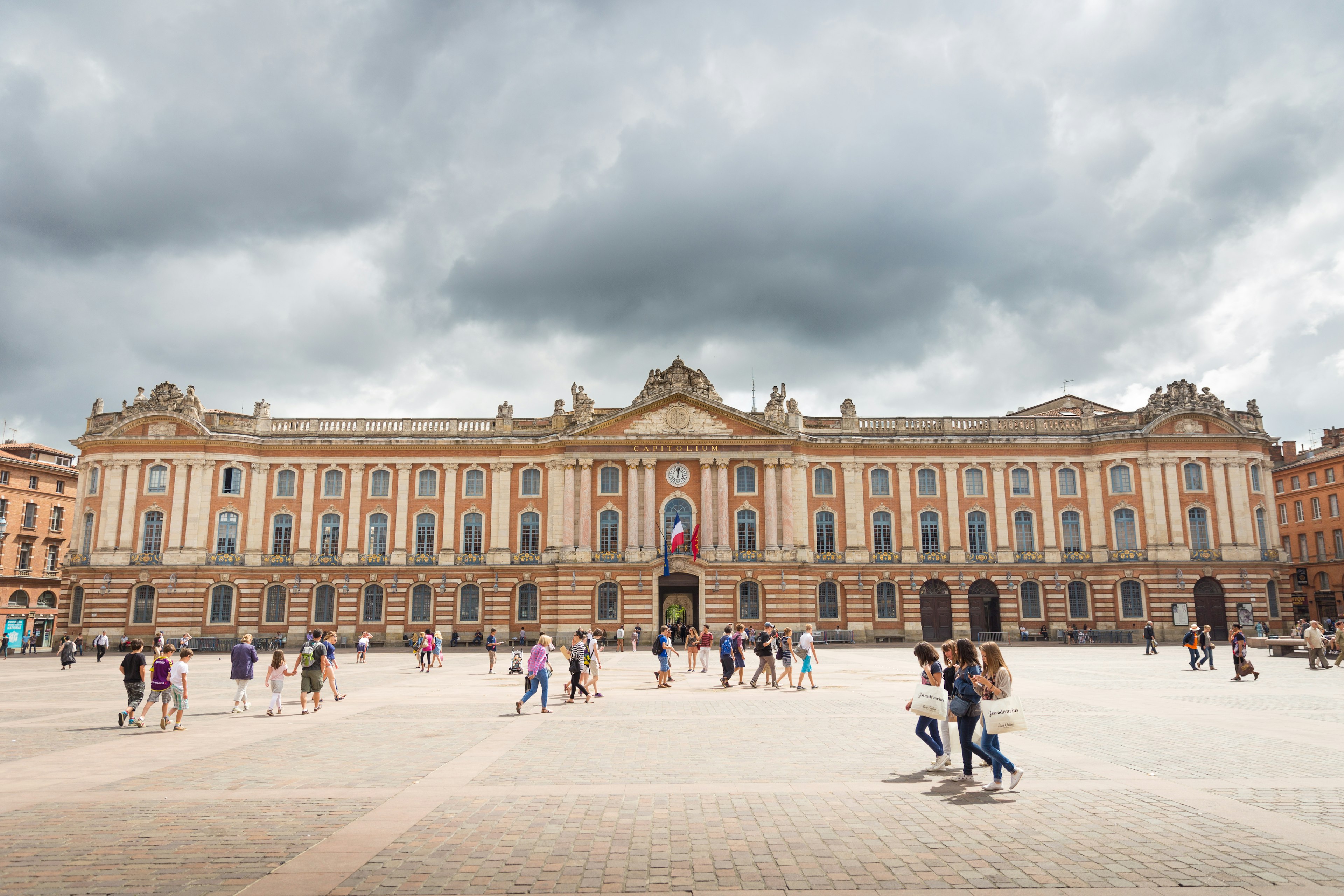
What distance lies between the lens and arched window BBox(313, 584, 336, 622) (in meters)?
56.2

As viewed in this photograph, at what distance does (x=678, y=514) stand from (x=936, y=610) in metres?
17.6

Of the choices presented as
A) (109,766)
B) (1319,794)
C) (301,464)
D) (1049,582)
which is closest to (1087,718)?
(1319,794)

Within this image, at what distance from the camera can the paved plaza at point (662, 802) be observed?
7828 mm

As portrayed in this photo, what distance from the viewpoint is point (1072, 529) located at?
5759 centimetres

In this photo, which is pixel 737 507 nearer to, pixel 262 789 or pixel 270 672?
pixel 270 672

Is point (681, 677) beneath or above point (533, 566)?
beneath

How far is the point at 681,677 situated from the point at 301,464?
3667 centimetres

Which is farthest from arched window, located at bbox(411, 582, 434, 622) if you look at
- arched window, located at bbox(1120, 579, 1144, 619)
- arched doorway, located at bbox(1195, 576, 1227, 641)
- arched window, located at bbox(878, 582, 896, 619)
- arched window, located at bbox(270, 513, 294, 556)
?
arched doorway, located at bbox(1195, 576, 1227, 641)

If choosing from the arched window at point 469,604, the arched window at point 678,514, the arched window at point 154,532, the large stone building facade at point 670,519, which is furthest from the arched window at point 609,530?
the arched window at point 154,532

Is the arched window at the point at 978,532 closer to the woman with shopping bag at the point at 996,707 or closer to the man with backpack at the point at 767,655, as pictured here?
the man with backpack at the point at 767,655

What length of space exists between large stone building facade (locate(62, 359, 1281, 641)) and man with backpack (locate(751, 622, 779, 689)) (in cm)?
2794

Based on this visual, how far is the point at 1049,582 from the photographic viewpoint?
56.5 meters

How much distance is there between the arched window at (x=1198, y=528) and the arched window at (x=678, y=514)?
3150 cm

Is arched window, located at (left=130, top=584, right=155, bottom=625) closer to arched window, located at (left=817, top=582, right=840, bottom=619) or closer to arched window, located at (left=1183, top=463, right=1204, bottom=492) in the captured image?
arched window, located at (left=817, top=582, right=840, bottom=619)
